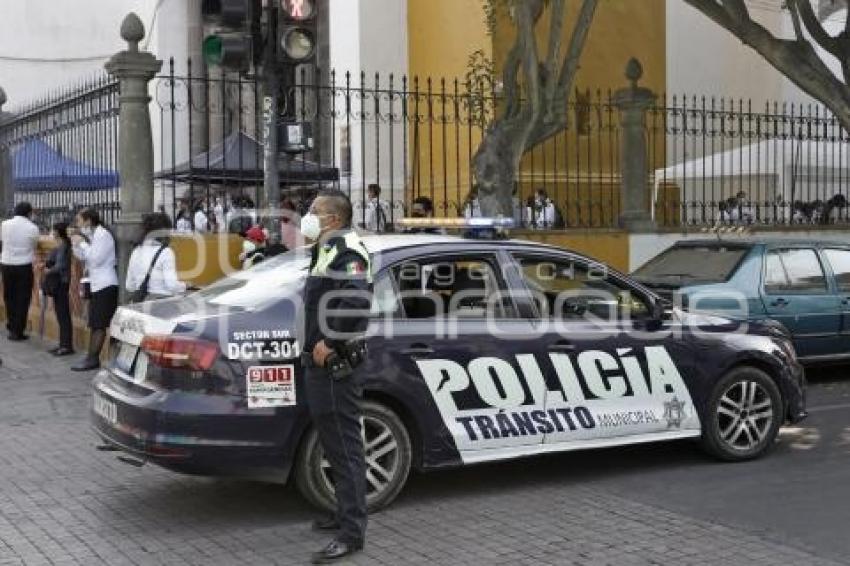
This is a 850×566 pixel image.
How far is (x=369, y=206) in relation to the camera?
14297 mm

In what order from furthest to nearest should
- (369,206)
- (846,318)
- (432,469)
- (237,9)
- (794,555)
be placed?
(369,206) → (846,318) → (237,9) → (432,469) → (794,555)

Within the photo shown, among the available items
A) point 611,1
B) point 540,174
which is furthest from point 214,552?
point 611,1

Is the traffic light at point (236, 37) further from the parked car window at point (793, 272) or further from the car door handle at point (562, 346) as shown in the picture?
the parked car window at point (793, 272)

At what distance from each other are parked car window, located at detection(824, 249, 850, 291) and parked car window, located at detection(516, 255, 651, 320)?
14.6 feet

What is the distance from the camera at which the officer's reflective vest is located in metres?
5.39

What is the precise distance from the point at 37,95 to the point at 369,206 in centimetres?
2626

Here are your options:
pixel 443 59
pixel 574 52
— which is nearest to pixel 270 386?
pixel 574 52

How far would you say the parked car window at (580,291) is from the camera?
6.87 metres

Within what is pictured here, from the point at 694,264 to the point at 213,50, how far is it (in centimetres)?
497

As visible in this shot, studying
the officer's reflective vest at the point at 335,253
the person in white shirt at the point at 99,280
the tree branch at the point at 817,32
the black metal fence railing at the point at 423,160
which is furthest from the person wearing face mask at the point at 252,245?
the tree branch at the point at 817,32

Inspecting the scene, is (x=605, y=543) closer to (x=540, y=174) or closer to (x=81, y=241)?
(x=81, y=241)

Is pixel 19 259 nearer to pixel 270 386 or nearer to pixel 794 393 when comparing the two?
pixel 270 386

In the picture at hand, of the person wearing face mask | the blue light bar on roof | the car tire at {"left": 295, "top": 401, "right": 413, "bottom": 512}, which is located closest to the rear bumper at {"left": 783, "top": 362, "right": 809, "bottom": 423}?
the blue light bar on roof

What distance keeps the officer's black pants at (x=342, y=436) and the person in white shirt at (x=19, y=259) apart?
31.9 ft
